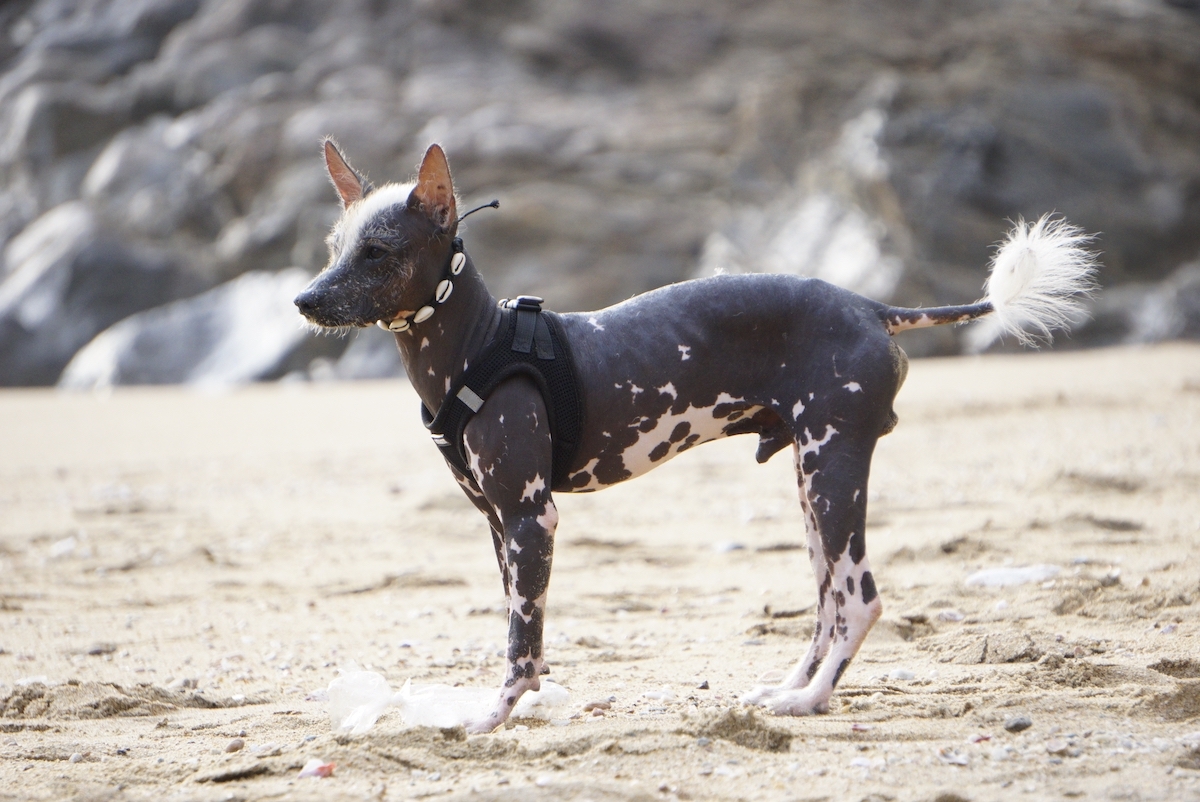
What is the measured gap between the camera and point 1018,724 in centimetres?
380

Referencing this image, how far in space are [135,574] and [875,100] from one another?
1927cm

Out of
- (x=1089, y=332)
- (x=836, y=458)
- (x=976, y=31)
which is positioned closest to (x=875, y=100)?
(x=976, y=31)

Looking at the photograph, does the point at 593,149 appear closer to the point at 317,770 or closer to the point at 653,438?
the point at 653,438

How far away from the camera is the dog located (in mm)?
4207

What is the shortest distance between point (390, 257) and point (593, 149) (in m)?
22.0

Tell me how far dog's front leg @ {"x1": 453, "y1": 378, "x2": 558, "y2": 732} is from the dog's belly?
0.27 metres

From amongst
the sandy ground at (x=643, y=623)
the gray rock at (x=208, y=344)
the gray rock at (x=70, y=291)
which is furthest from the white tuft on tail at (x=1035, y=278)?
the gray rock at (x=70, y=291)

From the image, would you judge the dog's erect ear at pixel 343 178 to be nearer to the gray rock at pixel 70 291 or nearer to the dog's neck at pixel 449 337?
the dog's neck at pixel 449 337

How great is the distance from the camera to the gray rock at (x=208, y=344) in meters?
22.6

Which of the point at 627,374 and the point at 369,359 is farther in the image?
the point at 369,359

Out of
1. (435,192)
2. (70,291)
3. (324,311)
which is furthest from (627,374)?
(70,291)

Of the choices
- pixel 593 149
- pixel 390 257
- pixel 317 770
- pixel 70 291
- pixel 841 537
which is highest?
pixel 593 149

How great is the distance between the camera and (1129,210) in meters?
22.0

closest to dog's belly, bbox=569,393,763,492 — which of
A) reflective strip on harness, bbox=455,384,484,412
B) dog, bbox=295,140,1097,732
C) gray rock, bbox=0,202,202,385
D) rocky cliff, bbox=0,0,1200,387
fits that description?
dog, bbox=295,140,1097,732
